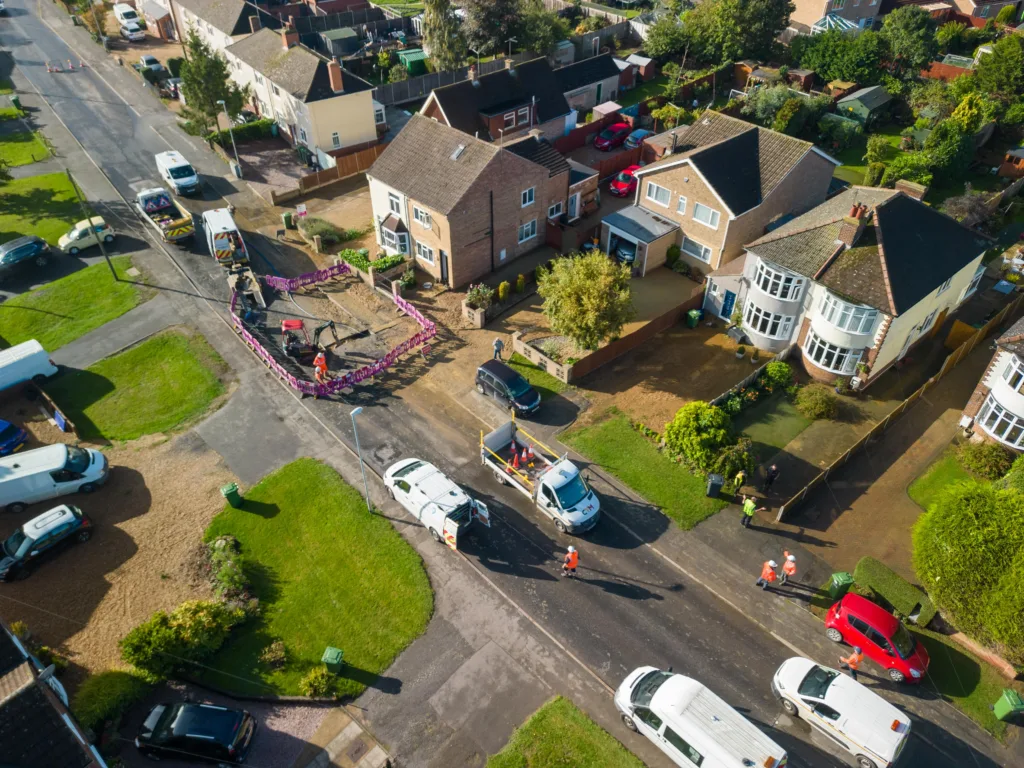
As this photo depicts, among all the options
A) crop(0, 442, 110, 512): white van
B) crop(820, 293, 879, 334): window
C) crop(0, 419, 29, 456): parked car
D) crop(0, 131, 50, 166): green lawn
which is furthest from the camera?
A: crop(0, 131, 50, 166): green lawn

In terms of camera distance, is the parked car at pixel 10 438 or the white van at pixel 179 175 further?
the white van at pixel 179 175

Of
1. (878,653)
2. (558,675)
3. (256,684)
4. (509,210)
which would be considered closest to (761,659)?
(878,653)

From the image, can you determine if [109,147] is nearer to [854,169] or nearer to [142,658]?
[142,658]

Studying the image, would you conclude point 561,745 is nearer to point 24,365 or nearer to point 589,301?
point 589,301

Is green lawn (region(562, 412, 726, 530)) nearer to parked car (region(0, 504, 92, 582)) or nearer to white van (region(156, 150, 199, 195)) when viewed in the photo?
parked car (region(0, 504, 92, 582))

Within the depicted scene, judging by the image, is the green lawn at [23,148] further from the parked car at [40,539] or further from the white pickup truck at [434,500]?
the white pickup truck at [434,500]

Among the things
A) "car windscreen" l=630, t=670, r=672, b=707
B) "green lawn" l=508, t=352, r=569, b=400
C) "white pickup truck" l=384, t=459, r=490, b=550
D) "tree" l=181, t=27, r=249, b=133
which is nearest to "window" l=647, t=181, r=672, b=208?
"green lawn" l=508, t=352, r=569, b=400

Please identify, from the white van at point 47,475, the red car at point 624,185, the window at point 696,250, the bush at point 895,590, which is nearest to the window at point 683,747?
the bush at point 895,590
